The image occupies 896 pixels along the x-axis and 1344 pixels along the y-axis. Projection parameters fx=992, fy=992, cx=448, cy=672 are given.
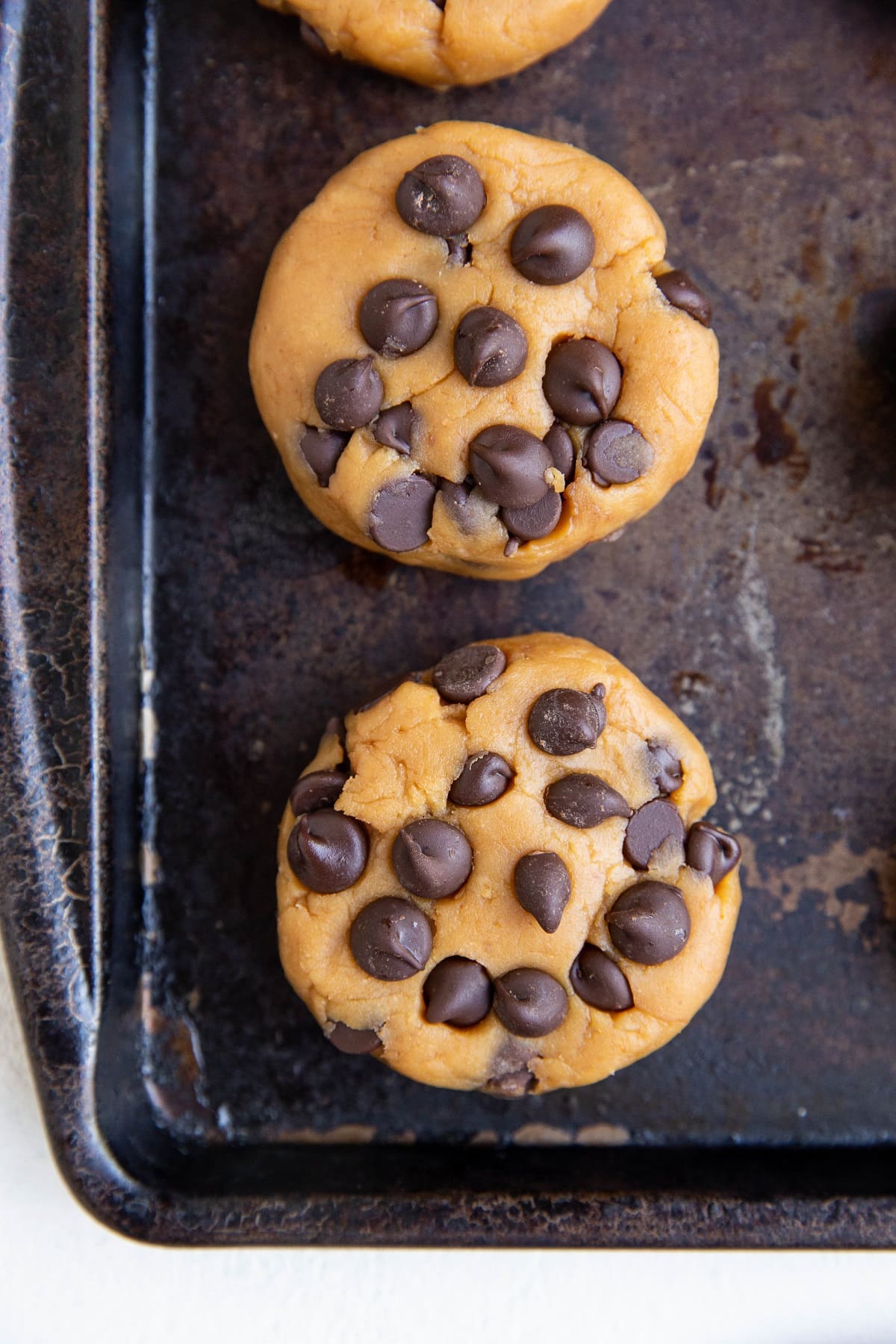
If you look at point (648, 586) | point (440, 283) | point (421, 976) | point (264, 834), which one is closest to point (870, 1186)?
point (421, 976)

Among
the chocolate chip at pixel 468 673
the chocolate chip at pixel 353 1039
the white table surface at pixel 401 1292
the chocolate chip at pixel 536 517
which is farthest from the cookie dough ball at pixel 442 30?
the white table surface at pixel 401 1292

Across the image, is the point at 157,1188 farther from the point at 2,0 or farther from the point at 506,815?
the point at 2,0

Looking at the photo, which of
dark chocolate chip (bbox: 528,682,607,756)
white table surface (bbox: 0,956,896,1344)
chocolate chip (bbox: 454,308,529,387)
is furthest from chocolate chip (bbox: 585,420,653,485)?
white table surface (bbox: 0,956,896,1344)

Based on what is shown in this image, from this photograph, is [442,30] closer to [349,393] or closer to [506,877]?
[349,393]

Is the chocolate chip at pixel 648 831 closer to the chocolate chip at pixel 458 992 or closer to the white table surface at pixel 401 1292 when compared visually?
the chocolate chip at pixel 458 992

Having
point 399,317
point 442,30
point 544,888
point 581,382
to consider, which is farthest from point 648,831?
point 442,30

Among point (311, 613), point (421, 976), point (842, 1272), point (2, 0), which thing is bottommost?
point (842, 1272)
